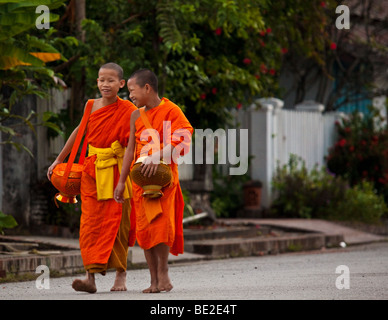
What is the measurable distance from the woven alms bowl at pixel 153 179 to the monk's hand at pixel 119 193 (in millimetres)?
180

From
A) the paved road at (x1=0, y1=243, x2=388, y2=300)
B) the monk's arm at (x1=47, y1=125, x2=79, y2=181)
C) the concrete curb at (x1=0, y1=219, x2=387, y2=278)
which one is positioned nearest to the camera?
the paved road at (x1=0, y1=243, x2=388, y2=300)

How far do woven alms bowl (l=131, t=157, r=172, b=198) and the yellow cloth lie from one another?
398mm

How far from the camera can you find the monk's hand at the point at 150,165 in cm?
764

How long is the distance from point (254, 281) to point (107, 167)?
1.86 meters

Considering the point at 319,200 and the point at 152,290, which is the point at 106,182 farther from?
Result: the point at 319,200

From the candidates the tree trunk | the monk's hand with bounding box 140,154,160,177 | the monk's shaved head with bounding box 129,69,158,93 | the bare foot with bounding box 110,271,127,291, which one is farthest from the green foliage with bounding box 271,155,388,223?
the monk's hand with bounding box 140,154,160,177

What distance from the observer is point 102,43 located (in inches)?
489

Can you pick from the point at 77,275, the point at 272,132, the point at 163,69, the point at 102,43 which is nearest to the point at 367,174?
the point at 272,132

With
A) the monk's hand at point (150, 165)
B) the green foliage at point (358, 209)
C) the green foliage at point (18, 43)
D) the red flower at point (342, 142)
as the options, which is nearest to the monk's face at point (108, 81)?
the monk's hand at point (150, 165)

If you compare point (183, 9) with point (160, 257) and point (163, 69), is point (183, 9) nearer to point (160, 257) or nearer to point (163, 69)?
point (163, 69)

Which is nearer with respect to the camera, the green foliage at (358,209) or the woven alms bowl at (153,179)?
the woven alms bowl at (153,179)

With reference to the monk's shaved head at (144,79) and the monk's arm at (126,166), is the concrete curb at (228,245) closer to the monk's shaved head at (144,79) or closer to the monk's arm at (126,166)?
the monk's arm at (126,166)

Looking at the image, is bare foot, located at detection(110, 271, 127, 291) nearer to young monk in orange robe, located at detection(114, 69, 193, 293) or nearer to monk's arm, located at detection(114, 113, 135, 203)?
young monk in orange robe, located at detection(114, 69, 193, 293)

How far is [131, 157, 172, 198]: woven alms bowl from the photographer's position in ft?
25.2
